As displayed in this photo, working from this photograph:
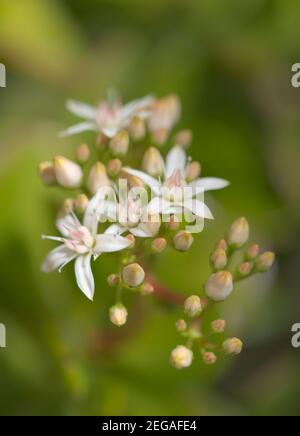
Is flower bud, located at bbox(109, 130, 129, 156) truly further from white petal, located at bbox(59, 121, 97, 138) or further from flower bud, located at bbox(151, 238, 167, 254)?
flower bud, located at bbox(151, 238, 167, 254)

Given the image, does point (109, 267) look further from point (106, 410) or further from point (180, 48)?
point (180, 48)

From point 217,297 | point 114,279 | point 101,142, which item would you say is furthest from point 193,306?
point 101,142

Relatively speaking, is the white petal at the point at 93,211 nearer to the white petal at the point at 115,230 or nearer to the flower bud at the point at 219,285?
the white petal at the point at 115,230

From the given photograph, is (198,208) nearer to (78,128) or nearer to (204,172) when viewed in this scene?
(78,128)

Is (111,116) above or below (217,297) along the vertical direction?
above

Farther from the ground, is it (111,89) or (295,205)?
(111,89)

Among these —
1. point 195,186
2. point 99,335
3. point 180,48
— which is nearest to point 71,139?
point 180,48

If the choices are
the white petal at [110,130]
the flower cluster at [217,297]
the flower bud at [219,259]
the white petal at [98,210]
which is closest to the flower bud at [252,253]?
the flower cluster at [217,297]
